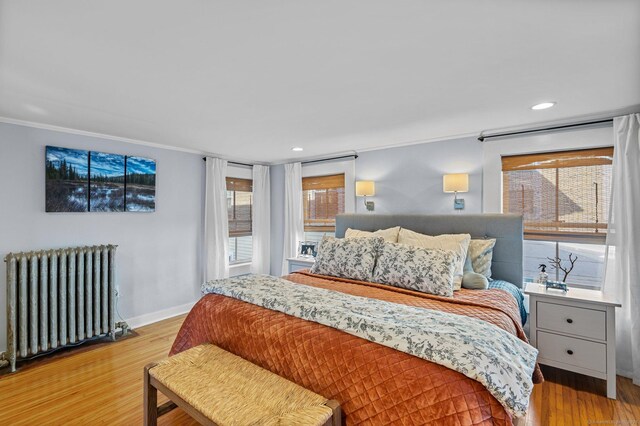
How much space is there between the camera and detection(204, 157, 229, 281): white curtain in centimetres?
428

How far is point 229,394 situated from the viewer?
5.03 ft

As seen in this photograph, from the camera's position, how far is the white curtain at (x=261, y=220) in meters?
5.04

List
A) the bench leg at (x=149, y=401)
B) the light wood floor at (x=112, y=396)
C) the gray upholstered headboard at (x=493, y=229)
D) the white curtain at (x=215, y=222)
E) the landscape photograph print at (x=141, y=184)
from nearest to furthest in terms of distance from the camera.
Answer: the bench leg at (x=149, y=401) < the light wood floor at (x=112, y=396) < the gray upholstered headboard at (x=493, y=229) < the landscape photograph print at (x=141, y=184) < the white curtain at (x=215, y=222)

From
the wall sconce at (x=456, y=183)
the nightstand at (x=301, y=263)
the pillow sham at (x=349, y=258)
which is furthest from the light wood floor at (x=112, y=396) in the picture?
the nightstand at (x=301, y=263)

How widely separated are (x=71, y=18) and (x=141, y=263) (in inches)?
118

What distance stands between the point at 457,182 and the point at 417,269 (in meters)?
1.22

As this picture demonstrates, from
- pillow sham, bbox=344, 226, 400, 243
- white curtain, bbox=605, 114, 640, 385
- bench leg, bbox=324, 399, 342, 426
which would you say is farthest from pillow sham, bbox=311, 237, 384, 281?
white curtain, bbox=605, 114, 640, 385

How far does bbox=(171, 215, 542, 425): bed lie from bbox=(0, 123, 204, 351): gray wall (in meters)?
1.60

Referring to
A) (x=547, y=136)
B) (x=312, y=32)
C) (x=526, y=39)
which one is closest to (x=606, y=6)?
(x=526, y=39)

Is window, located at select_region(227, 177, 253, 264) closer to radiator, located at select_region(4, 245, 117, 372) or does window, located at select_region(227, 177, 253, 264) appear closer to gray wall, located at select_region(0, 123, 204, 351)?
gray wall, located at select_region(0, 123, 204, 351)

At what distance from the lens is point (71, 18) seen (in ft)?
4.26

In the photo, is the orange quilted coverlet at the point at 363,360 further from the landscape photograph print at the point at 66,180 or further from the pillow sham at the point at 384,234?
the landscape photograph print at the point at 66,180

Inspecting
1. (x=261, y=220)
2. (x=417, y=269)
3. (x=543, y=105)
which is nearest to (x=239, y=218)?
(x=261, y=220)

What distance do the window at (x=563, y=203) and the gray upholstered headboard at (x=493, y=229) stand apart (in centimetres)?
22
